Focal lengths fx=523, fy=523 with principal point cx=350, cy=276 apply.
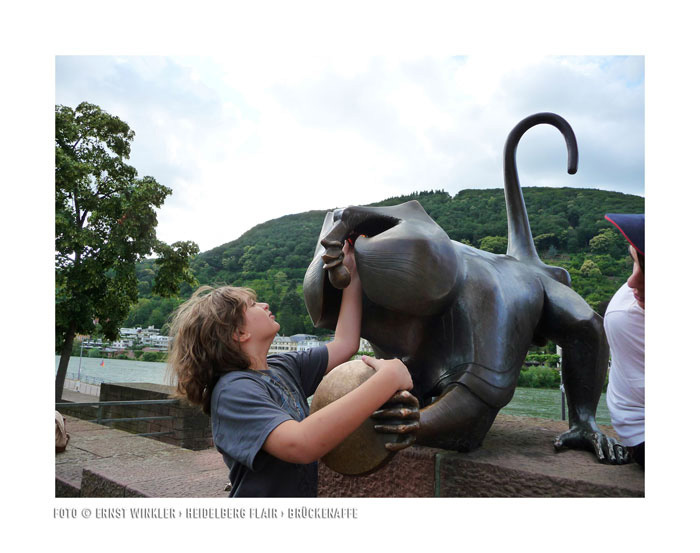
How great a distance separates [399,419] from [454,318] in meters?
0.67

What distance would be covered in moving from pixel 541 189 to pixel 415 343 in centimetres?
230

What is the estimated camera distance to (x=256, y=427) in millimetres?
1339

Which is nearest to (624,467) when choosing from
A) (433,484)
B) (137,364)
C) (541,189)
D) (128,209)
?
(433,484)

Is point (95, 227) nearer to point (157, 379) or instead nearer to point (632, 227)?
point (157, 379)

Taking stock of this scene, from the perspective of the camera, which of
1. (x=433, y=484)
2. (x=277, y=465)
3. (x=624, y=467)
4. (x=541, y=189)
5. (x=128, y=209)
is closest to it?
(x=277, y=465)

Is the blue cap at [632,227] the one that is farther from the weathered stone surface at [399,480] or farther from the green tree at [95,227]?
the green tree at [95,227]

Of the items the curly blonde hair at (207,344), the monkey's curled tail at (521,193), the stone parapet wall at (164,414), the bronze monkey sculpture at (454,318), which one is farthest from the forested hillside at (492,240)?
the stone parapet wall at (164,414)

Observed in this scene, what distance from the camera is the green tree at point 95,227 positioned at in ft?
33.4

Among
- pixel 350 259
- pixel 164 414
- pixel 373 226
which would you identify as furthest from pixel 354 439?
→ pixel 164 414

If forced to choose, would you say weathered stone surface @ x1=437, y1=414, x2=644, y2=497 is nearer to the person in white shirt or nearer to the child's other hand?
the person in white shirt

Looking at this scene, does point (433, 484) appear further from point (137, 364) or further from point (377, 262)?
point (137, 364)

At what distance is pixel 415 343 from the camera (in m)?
1.97

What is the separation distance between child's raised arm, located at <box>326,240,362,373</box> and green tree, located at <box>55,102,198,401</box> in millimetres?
9300

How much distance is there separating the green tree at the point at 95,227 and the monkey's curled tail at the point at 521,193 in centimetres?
929
